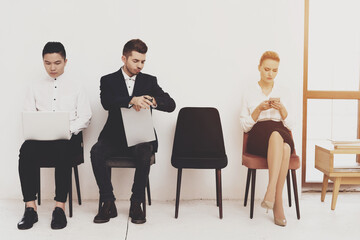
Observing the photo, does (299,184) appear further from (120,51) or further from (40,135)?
(40,135)

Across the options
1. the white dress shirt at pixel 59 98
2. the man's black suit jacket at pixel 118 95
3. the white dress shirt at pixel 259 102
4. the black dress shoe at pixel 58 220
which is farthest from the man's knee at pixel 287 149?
the black dress shoe at pixel 58 220

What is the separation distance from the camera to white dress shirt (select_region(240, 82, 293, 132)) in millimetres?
2652

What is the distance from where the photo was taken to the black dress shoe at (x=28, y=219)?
2270 mm

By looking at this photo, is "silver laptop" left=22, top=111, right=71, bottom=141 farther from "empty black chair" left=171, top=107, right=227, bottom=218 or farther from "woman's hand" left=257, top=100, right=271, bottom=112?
"woman's hand" left=257, top=100, right=271, bottom=112

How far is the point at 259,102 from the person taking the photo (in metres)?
2.69

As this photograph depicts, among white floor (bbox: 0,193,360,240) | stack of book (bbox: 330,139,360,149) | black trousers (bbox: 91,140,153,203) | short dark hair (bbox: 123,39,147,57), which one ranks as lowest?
white floor (bbox: 0,193,360,240)

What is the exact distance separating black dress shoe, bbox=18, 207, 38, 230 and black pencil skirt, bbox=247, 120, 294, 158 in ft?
5.53

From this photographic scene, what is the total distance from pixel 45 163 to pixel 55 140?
181 mm

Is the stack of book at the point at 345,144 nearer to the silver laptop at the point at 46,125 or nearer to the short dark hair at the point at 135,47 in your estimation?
the short dark hair at the point at 135,47

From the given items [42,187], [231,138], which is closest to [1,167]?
[42,187]

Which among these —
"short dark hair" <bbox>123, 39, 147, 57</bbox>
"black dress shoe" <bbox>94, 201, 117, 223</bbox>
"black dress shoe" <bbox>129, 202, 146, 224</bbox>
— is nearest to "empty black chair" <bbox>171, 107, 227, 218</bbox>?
"black dress shoe" <bbox>129, 202, 146, 224</bbox>

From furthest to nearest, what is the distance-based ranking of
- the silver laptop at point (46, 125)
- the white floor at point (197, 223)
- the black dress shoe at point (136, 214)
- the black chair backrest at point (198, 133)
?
1. the black chair backrest at point (198, 133)
2. the black dress shoe at point (136, 214)
3. the silver laptop at point (46, 125)
4. the white floor at point (197, 223)

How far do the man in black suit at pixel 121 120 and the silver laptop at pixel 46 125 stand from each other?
0.26 metres

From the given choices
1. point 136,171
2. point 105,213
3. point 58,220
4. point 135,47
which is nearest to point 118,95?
point 135,47
